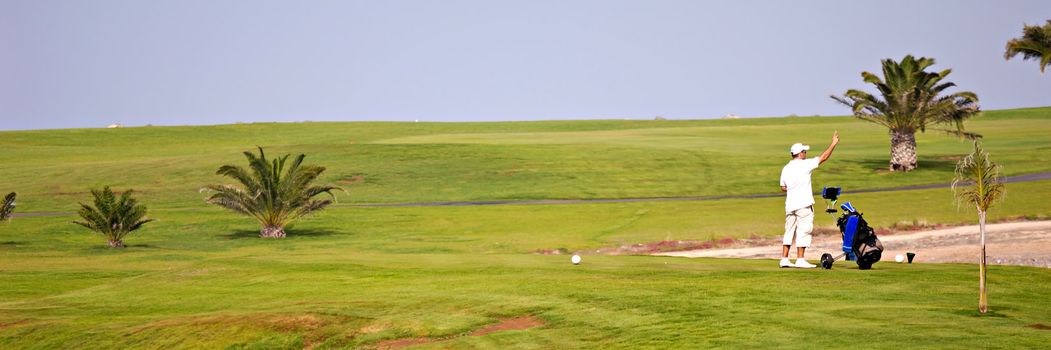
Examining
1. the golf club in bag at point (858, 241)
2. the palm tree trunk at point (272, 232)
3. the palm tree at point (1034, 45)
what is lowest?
the palm tree trunk at point (272, 232)

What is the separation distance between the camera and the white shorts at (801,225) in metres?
21.2

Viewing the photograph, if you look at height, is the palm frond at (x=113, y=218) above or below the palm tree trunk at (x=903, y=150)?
below

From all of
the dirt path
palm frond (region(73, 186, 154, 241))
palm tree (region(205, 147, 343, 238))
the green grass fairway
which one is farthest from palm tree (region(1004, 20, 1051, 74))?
palm frond (region(73, 186, 154, 241))

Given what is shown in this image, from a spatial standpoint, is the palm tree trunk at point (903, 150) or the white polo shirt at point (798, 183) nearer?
the white polo shirt at point (798, 183)

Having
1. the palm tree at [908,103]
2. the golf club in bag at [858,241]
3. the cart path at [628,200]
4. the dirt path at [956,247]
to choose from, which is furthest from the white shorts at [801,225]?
the palm tree at [908,103]

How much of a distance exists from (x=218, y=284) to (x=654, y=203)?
34295 millimetres

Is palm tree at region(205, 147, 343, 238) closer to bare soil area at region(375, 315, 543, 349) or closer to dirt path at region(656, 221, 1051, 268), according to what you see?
dirt path at region(656, 221, 1051, 268)

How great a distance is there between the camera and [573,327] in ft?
54.3

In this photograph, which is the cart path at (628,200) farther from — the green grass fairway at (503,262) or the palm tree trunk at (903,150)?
the palm tree trunk at (903,150)

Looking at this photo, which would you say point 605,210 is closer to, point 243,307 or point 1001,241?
point 1001,241

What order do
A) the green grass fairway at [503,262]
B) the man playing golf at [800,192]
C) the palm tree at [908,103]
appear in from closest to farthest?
the green grass fairway at [503,262], the man playing golf at [800,192], the palm tree at [908,103]

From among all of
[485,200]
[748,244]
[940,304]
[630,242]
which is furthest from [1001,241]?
[485,200]

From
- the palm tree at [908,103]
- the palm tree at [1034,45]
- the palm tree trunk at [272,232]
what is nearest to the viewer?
the palm tree trunk at [272,232]

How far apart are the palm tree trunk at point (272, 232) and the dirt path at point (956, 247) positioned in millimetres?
16819
